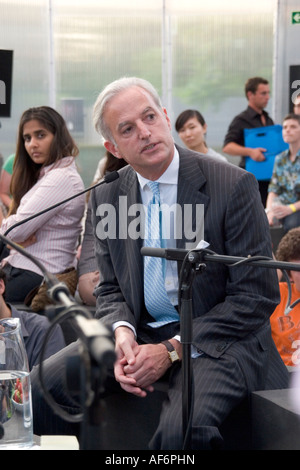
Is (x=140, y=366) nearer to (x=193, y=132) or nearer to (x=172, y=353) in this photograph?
(x=172, y=353)

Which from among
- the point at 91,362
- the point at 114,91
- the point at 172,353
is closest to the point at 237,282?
the point at 172,353

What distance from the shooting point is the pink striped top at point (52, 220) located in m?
3.21

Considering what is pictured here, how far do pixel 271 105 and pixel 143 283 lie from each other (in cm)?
467

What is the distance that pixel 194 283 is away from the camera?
1.96 metres

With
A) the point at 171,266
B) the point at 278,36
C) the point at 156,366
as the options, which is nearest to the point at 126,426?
the point at 156,366

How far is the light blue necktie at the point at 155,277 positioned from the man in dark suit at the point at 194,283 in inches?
0.7

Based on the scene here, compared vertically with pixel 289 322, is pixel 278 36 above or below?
above

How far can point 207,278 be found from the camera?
1.97 m

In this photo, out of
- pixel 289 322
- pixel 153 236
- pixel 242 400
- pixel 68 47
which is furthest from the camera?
pixel 68 47

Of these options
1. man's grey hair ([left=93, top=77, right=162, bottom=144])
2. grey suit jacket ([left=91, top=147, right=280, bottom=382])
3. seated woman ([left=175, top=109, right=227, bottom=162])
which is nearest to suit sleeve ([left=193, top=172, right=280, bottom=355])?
→ grey suit jacket ([left=91, top=147, right=280, bottom=382])

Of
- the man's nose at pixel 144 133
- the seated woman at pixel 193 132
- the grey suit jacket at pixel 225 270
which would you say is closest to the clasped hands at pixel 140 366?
the grey suit jacket at pixel 225 270

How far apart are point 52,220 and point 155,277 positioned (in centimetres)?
128

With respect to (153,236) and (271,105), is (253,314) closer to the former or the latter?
(153,236)

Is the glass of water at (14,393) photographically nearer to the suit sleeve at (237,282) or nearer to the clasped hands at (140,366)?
the clasped hands at (140,366)
